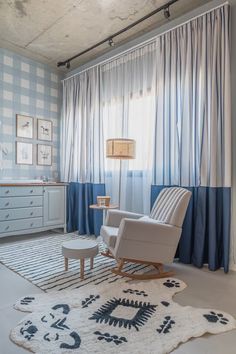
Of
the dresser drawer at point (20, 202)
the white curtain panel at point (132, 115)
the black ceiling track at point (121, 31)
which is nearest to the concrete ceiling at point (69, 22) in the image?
the black ceiling track at point (121, 31)

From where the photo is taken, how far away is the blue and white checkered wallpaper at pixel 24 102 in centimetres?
405

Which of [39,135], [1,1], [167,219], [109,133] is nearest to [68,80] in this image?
[39,135]

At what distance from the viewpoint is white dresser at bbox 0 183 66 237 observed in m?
3.51

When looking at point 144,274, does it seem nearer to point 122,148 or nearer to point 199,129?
point 122,148

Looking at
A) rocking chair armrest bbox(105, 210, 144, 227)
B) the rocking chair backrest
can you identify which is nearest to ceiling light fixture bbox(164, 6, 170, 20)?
the rocking chair backrest

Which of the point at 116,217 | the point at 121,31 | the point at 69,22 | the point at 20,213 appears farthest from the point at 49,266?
the point at 121,31

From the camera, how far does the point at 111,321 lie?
1.70 metres

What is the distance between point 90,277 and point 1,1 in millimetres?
3105

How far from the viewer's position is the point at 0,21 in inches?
131

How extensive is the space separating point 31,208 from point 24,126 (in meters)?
1.40

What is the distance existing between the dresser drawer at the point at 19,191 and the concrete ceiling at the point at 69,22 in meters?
2.12

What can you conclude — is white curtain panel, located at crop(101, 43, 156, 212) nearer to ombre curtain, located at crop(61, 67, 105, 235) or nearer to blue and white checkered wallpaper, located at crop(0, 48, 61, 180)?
ombre curtain, located at crop(61, 67, 105, 235)

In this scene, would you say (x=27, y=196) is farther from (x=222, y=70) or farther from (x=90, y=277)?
(x=222, y=70)

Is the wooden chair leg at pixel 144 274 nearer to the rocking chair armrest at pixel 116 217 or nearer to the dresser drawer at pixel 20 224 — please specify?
the rocking chair armrest at pixel 116 217
